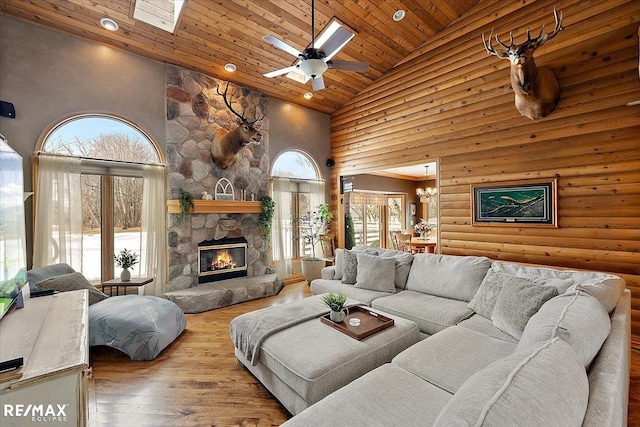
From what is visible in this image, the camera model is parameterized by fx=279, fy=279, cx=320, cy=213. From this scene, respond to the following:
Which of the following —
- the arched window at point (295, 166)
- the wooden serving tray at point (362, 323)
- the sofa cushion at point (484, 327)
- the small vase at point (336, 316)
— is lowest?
the sofa cushion at point (484, 327)

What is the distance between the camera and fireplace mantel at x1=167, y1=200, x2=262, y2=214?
4.34 meters

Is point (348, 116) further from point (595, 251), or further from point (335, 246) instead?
point (595, 251)

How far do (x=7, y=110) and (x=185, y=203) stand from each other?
216 centimetres

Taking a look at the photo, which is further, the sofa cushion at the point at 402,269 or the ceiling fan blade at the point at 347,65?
the sofa cushion at the point at 402,269

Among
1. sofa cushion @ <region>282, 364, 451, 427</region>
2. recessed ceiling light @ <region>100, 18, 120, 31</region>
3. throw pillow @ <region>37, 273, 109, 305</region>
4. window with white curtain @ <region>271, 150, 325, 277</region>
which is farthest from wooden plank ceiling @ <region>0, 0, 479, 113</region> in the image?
sofa cushion @ <region>282, 364, 451, 427</region>

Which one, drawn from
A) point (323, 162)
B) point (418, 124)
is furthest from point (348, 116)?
point (418, 124)

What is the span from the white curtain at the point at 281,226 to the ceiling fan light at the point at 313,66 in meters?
2.90

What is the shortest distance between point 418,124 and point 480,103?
39.4 inches

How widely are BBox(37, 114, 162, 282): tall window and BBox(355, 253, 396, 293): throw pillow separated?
10.8 feet

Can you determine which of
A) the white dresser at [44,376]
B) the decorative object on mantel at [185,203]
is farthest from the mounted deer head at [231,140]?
the white dresser at [44,376]

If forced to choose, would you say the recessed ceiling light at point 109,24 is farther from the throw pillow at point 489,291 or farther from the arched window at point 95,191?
the throw pillow at point 489,291

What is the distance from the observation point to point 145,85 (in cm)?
423

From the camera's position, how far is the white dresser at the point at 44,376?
110 centimetres

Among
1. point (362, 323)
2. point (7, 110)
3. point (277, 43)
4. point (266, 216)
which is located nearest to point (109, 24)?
point (7, 110)
